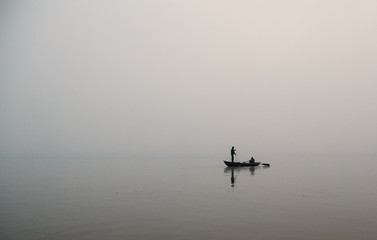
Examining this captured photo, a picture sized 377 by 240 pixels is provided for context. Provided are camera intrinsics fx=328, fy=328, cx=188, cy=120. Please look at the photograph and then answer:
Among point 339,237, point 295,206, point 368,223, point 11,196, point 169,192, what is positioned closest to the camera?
point 339,237

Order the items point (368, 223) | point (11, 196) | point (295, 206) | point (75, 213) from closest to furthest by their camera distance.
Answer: point (368, 223) → point (75, 213) → point (295, 206) → point (11, 196)

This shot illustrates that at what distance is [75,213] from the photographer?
27.2 m

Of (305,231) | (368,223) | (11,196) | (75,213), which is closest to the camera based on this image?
(305,231)

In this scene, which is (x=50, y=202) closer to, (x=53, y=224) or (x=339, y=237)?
(x=53, y=224)

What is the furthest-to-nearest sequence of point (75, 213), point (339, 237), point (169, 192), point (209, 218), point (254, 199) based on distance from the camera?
point (169, 192)
point (254, 199)
point (75, 213)
point (209, 218)
point (339, 237)

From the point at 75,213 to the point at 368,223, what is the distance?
22.3 m

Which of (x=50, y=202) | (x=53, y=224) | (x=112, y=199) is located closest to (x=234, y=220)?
(x=53, y=224)

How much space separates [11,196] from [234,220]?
2741 cm

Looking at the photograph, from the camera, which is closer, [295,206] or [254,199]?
[295,206]

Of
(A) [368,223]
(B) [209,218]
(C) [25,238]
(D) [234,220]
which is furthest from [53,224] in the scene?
(A) [368,223]

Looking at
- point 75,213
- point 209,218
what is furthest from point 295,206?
point 75,213

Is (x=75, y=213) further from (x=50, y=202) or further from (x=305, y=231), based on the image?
(x=305, y=231)

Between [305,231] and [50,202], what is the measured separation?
82.3ft

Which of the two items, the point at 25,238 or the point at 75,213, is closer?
the point at 25,238
